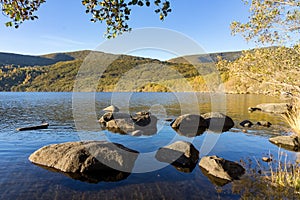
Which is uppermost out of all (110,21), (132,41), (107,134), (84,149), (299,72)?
(132,41)

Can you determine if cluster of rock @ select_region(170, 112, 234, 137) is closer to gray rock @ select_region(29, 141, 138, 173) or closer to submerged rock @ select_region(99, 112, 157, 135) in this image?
submerged rock @ select_region(99, 112, 157, 135)

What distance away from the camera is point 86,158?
1337 centimetres

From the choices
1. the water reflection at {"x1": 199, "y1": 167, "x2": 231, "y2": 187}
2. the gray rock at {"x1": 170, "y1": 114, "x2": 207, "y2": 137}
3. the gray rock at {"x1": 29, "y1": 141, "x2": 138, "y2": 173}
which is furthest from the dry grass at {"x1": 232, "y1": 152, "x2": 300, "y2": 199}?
the gray rock at {"x1": 170, "y1": 114, "x2": 207, "y2": 137}

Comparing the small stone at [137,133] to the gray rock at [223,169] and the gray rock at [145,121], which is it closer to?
the gray rock at [145,121]

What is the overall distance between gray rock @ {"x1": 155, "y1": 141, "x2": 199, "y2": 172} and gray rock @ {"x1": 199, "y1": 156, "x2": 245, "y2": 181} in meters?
1.21

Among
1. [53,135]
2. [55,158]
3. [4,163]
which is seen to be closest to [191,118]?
[53,135]

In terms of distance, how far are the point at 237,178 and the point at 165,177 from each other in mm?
3892

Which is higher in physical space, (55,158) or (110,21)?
(110,21)

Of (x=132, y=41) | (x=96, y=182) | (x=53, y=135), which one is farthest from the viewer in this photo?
(x=132, y=41)

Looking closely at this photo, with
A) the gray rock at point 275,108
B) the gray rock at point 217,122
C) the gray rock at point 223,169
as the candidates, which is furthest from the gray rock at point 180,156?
the gray rock at point 275,108

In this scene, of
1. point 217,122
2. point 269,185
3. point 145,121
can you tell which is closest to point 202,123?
point 217,122

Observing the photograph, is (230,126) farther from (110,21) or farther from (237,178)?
(110,21)

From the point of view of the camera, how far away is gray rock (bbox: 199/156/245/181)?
39.6ft

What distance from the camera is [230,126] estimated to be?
94.4 feet
